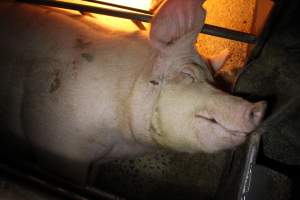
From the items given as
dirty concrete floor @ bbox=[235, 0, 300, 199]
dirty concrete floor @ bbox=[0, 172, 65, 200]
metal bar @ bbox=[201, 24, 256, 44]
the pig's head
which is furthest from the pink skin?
dirty concrete floor @ bbox=[0, 172, 65, 200]

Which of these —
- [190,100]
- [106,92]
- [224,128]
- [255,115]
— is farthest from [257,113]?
[106,92]

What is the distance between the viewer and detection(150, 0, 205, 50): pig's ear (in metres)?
1.37

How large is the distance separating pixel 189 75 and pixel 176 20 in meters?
0.21

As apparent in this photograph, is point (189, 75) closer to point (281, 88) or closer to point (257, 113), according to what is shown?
point (257, 113)

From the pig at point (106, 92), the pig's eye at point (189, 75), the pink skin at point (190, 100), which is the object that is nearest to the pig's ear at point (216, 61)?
the pig at point (106, 92)

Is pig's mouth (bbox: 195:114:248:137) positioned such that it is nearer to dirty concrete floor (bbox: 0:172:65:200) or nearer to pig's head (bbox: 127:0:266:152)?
pig's head (bbox: 127:0:266:152)

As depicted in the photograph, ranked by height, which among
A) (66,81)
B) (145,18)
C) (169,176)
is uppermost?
(145,18)

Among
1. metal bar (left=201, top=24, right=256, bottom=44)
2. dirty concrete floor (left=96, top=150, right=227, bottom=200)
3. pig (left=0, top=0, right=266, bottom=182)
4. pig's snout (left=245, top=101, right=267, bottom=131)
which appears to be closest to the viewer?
pig's snout (left=245, top=101, right=267, bottom=131)

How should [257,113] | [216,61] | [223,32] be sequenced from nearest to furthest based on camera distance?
[257,113]
[223,32]
[216,61]

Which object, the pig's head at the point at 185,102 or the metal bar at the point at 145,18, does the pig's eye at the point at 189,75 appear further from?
the metal bar at the point at 145,18

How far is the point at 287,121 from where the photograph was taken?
5.65 ft

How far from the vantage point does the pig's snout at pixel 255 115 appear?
127 cm

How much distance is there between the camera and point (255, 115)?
1.28 metres

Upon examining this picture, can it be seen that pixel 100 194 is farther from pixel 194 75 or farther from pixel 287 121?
pixel 287 121
